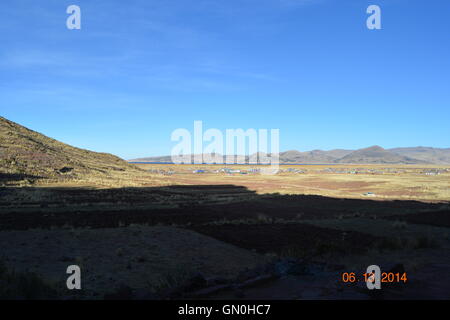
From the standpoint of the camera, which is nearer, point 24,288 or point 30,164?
point 24,288

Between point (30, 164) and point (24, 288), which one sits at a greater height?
point (30, 164)

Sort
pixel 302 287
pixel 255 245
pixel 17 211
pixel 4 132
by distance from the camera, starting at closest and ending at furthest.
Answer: pixel 302 287, pixel 255 245, pixel 17 211, pixel 4 132

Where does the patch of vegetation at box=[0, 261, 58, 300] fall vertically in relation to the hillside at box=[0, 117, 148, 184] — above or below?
below

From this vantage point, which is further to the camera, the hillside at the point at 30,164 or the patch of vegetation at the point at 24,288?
the hillside at the point at 30,164

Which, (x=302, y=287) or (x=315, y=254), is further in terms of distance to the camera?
(x=315, y=254)

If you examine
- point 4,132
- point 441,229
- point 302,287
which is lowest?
point 441,229

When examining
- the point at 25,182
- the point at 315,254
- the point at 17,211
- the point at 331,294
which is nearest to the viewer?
the point at 331,294

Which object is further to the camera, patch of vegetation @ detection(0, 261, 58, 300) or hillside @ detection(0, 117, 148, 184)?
hillside @ detection(0, 117, 148, 184)

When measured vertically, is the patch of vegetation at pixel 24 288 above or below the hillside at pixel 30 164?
below

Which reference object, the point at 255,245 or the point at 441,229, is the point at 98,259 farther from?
the point at 441,229
